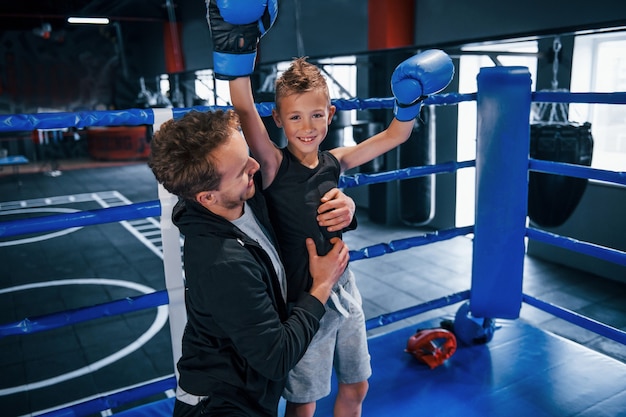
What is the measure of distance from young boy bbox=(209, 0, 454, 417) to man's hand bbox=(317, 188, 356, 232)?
0.02m

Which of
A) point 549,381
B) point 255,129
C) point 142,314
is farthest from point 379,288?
point 255,129

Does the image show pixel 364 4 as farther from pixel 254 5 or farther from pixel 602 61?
pixel 254 5

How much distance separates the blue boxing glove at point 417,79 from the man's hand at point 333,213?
37 centimetres

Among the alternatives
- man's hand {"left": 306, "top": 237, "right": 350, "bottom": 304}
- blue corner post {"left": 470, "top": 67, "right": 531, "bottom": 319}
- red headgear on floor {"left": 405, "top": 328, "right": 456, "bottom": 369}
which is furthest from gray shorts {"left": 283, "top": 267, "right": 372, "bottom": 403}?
Answer: blue corner post {"left": 470, "top": 67, "right": 531, "bottom": 319}

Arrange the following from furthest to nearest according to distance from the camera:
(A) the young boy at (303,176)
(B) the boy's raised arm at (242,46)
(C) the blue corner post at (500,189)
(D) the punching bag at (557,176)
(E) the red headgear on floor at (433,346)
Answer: (D) the punching bag at (557,176)
(E) the red headgear on floor at (433,346)
(C) the blue corner post at (500,189)
(A) the young boy at (303,176)
(B) the boy's raised arm at (242,46)

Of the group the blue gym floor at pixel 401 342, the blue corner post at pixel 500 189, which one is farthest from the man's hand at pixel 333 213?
the blue corner post at pixel 500 189

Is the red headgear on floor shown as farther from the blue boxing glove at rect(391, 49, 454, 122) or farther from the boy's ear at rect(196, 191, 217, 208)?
the boy's ear at rect(196, 191, 217, 208)

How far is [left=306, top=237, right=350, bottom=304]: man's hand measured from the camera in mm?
1031

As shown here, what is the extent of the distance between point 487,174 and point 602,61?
8.59 feet

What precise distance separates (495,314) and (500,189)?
488mm

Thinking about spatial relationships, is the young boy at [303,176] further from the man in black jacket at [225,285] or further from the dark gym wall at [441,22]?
the dark gym wall at [441,22]

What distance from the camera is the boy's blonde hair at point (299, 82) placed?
1.14 metres

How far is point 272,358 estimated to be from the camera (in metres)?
0.89

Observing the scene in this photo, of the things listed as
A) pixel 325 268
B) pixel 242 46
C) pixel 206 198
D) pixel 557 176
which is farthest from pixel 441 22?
pixel 206 198
